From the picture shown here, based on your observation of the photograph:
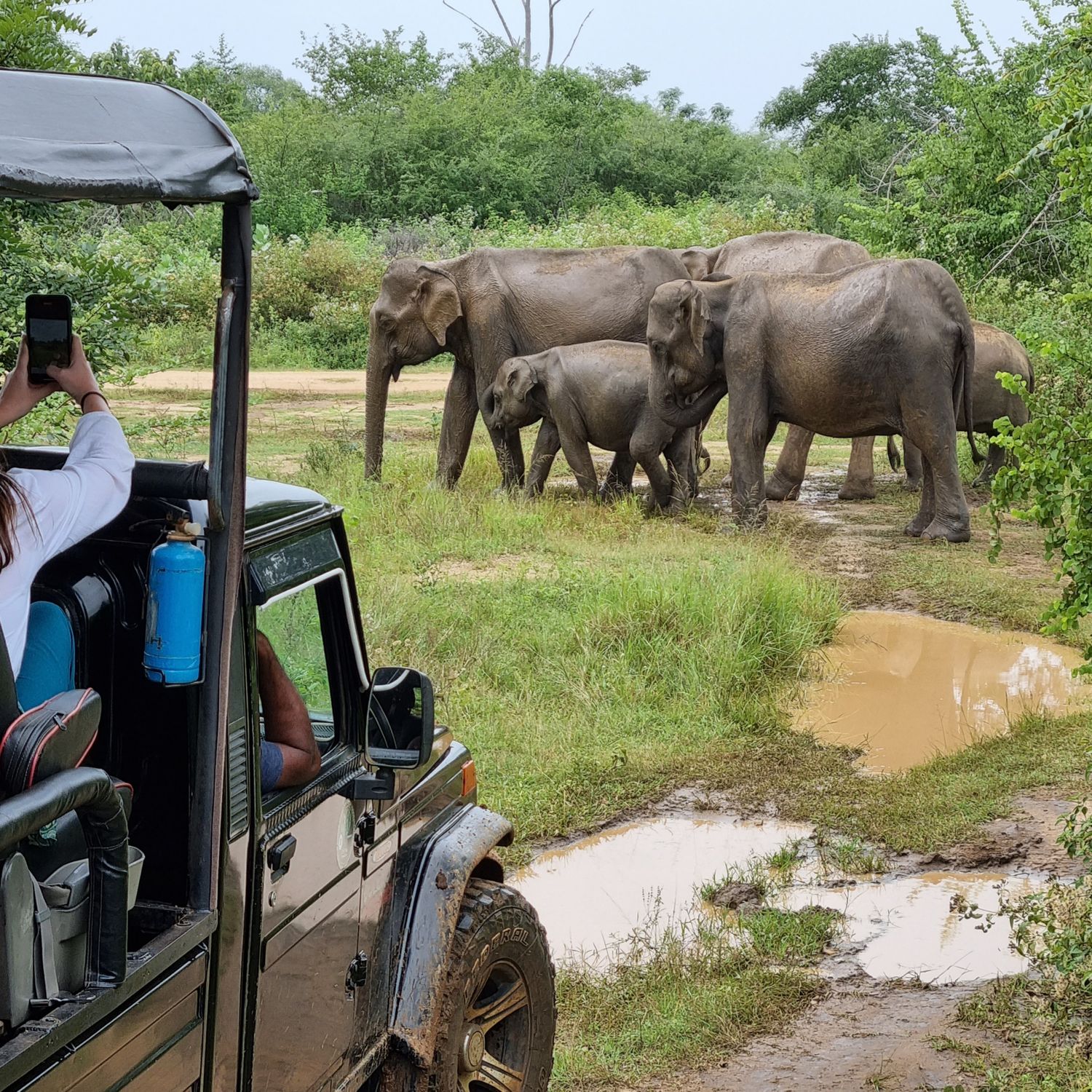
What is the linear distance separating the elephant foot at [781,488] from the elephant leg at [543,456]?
2.28m

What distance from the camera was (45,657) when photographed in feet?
7.80

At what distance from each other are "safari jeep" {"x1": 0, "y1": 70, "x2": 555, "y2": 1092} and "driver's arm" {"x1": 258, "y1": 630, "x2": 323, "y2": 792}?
3cm

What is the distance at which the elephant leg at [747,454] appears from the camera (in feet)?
39.1

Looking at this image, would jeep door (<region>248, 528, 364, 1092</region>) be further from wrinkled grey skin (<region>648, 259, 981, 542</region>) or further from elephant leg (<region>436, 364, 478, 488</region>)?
elephant leg (<region>436, 364, 478, 488</region>)

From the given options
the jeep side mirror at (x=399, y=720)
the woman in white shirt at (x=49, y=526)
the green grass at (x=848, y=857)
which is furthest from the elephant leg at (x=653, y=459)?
the woman in white shirt at (x=49, y=526)

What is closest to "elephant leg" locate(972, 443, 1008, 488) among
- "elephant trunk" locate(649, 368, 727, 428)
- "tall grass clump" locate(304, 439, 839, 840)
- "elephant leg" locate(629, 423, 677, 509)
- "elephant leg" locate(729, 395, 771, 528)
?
"elephant leg" locate(729, 395, 771, 528)

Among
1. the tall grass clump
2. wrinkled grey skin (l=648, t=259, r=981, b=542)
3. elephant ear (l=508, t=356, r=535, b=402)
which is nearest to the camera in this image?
the tall grass clump

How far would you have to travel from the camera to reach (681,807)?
6.15 m

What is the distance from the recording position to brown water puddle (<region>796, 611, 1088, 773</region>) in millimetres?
7348

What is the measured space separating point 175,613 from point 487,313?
11.7 metres

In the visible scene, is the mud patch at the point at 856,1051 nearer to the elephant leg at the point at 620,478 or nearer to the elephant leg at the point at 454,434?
the elephant leg at the point at 620,478

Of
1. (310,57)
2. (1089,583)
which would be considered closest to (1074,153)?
(1089,583)

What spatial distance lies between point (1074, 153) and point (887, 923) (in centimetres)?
257

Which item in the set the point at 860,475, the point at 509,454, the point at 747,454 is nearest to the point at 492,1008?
the point at 747,454
